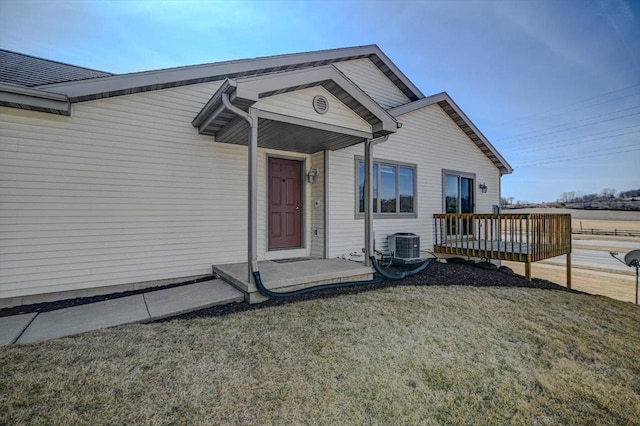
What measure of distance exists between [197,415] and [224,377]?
0.43 meters

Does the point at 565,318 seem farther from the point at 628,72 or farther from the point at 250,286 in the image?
the point at 628,72

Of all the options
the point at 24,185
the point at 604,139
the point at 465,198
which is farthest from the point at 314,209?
the point at 604,139

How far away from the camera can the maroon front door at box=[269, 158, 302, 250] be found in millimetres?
6148

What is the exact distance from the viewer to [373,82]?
8.08m

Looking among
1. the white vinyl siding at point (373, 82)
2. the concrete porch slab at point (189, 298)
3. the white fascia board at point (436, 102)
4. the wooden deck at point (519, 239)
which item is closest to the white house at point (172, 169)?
the concrete porch slab at point (189, 298)

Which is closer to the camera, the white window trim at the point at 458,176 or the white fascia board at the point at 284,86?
the white fascia board at the point at 284,86

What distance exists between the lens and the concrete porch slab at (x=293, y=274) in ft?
13.9

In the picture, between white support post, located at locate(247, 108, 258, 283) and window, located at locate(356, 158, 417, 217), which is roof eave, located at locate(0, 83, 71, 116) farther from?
window, located at locate(356, 158, 417, 217)

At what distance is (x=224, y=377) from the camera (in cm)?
240

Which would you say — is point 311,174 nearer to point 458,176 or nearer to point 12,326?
point 12,326

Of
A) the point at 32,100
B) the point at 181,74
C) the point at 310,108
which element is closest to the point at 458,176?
the point at 310,108

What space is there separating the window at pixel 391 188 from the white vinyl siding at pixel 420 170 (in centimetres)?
18

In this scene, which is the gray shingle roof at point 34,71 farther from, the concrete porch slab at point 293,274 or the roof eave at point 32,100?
the concrete porch slab at point 293,274

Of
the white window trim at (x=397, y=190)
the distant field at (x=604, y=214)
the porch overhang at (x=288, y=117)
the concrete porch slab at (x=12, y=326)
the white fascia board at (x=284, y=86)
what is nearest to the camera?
the concrete porch slab at (x=12, y=326)
